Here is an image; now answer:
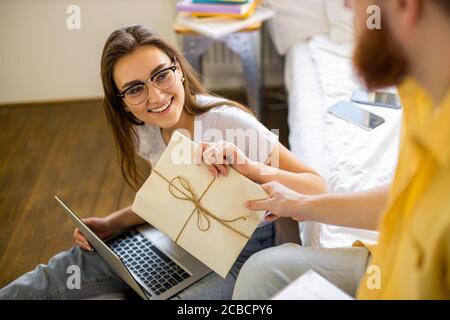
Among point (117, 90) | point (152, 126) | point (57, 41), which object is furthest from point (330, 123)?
point (57, 41)

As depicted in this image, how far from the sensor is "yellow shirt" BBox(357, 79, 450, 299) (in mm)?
602

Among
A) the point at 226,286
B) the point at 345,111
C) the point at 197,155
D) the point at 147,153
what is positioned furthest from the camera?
the point at 345,111

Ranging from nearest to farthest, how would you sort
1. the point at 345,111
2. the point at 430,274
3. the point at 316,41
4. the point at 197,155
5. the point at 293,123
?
1. the point at 430,274
2. the point at 197,155
3. the point at 345,111
4. the point at 293,123
5. the point at 316,41

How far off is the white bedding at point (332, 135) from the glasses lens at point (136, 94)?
509 millimetres

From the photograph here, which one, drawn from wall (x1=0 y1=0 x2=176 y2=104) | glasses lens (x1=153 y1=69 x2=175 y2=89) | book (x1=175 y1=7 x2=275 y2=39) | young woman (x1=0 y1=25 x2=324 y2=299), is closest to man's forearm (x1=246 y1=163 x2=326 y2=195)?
young woman (x1=0 y1=25 x2=324 y2=299)

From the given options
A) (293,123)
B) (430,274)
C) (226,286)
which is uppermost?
(430,274)

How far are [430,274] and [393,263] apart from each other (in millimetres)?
98

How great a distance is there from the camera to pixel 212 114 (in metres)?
1.30

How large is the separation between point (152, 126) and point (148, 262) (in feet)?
1.25

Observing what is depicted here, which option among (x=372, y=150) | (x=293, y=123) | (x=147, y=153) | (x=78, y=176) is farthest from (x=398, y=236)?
(x=78, y=176)

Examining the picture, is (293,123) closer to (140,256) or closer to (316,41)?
(316,41)

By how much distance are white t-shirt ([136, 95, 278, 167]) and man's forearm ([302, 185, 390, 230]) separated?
9.8 inches

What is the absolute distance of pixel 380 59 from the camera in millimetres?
648

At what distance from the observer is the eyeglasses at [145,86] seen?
48.0 inches
